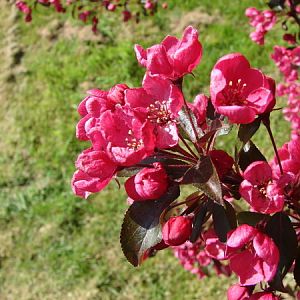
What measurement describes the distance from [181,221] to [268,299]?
28 centimetres

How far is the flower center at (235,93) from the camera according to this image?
1.30 meters

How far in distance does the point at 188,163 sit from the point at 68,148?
3310 millimetres

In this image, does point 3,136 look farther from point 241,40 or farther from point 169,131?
point 169,131

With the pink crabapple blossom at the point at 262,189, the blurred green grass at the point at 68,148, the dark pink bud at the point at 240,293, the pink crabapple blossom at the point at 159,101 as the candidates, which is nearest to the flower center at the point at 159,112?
the pink crabapple blossom at the point at 159,101

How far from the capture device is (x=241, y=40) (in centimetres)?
478

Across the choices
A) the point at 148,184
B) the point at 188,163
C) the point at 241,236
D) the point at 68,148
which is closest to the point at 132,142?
the point at 148,184

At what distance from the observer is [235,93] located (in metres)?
1.31

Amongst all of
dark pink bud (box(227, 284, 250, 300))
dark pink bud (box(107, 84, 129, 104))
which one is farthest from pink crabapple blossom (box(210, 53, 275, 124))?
dark pink bud (box(227, 284, 250, 300))

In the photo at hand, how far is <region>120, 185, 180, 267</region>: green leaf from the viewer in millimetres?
1363

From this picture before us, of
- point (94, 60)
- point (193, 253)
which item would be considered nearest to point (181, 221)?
point (193, 253)

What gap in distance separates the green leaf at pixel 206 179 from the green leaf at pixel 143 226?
0.30 ft

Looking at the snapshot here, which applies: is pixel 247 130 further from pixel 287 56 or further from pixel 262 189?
pixel 287 56

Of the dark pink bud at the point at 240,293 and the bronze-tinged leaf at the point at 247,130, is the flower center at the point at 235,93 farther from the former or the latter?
the dark pink bud at the point at 240,293

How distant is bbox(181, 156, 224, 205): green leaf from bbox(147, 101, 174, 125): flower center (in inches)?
5.1
